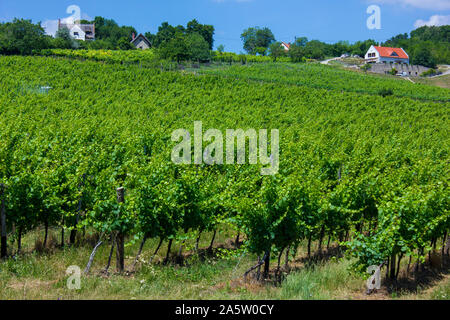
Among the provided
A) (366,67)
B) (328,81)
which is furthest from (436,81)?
(328,81)

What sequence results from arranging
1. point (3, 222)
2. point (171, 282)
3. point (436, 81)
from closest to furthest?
1. point (171, 282)
2. point (3, 222)
3. point (436, 81)

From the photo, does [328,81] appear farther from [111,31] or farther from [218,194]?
[111,31]

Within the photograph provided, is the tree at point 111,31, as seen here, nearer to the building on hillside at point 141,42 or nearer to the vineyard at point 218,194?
the building on hillside at point 141,42

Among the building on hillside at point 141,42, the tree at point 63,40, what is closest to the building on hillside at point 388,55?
the building on hillside at point 141,42

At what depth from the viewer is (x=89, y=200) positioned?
905 centimetres

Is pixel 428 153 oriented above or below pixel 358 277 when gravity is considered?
above

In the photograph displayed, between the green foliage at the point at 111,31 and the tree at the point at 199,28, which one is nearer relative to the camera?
the green foliage at the point at 111,31

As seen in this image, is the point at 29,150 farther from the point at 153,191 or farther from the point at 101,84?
the point at 101,84

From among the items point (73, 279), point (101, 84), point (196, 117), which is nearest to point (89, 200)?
point (73, 279)

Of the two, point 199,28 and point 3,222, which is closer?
point 3,222

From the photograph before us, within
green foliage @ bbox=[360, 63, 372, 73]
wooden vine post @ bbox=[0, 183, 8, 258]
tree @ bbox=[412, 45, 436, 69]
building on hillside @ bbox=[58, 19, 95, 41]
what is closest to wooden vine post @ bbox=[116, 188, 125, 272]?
wooden vine post @ bbox=[0, 183, 8, 258]

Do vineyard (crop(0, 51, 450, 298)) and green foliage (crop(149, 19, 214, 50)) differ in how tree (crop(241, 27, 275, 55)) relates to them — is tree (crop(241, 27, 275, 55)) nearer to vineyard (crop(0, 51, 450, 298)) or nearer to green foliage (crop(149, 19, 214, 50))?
green foliage (crop(149, 19, 214, 50))

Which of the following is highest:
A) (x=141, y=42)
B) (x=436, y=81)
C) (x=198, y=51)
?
(x=141, y=42)
